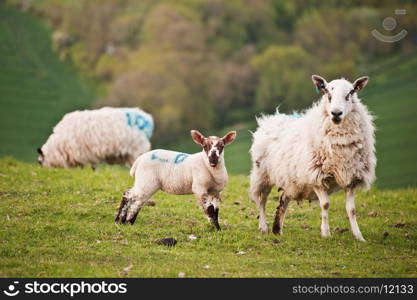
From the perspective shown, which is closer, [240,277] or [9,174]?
[240,277]

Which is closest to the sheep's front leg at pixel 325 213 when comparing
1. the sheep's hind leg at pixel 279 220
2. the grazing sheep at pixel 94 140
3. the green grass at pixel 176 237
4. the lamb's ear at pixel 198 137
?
the green grass at pixel 176 237

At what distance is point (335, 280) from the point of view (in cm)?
848

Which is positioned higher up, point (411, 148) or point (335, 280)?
point (411, 148)

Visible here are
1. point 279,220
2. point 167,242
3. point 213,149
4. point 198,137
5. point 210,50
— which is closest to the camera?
point 167,242

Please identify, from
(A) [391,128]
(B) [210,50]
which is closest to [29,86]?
(B) [210,50]

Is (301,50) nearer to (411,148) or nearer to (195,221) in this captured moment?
(411,148)

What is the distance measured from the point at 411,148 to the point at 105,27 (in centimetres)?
4607

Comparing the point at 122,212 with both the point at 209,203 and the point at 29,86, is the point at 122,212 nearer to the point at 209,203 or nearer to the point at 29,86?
the point at 209,203

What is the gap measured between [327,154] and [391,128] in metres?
43.9

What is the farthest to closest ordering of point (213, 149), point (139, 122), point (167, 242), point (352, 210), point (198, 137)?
point (139, 122), point (352, 210), point (198, 137), point (213, 149), point (167, 242)

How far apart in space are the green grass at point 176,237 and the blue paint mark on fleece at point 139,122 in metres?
3.31

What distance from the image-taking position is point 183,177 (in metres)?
10.8

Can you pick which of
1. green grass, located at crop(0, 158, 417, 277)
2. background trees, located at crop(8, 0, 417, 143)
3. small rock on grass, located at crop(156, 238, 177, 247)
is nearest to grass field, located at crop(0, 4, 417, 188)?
background trees, located at crop(8, 0, 417, 143)

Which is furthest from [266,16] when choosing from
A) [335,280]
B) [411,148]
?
[335,280]
